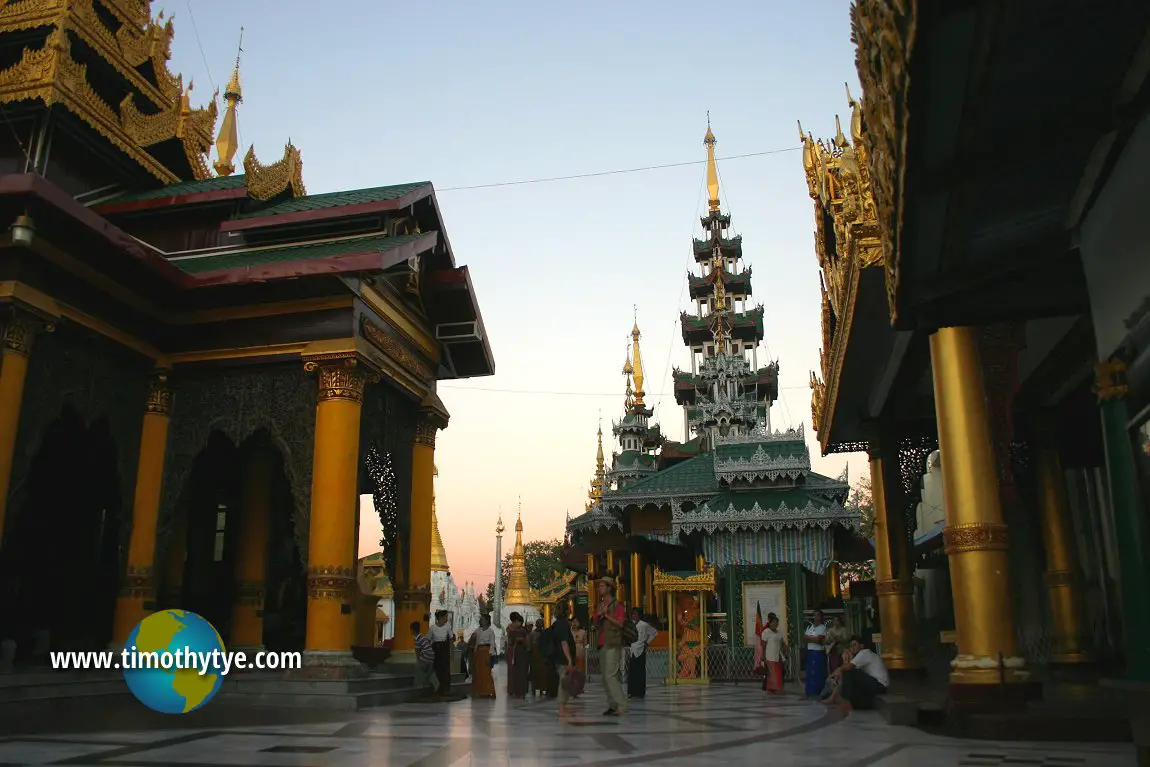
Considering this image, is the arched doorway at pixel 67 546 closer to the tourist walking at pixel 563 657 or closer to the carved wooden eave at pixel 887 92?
the tourist walking at pixel 563 657

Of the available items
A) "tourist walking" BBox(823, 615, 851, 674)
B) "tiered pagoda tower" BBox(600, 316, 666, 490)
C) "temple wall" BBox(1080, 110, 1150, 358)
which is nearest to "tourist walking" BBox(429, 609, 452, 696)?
"tourist walking" BBox(823, 615, 851, 674)

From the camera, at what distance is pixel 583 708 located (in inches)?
445

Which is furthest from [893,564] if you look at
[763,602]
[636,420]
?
[636,420]

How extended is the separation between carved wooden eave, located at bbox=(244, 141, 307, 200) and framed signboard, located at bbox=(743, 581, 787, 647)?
12756 millimetres

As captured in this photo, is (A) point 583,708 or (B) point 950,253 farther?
(A) point 583,708

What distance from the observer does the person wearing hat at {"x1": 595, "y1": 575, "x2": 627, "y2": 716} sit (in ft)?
33.1

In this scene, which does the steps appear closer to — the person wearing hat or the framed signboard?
the person wearing hat

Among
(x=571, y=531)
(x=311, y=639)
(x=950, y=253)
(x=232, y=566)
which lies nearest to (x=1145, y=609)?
(x=950, y=253)

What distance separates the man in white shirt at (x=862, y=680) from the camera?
1061cm

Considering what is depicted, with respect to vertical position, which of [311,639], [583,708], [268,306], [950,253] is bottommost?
[583,708]

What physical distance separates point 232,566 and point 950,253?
1359cm

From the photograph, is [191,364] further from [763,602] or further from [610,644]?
[763,602]

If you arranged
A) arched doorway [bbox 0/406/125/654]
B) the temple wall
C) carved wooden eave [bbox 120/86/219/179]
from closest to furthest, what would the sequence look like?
the temple wall
arched doorway [bbox 0/406/125/654]
carved wooden eave [bbox 120/86/219/179]

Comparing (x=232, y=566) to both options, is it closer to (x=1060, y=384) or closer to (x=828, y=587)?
(x=1060, y=384)
